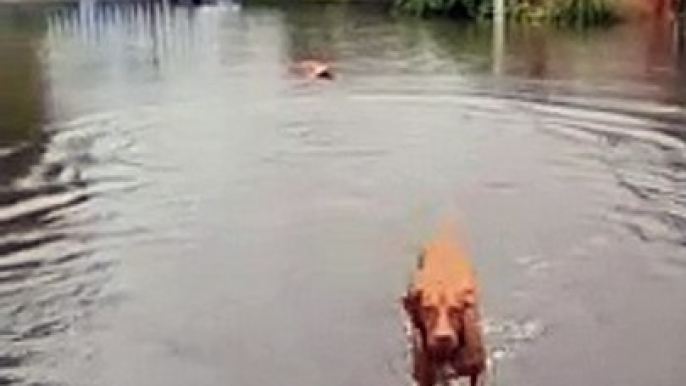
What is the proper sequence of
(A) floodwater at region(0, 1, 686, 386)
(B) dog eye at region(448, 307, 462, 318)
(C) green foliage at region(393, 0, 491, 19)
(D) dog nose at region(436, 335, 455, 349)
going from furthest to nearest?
(C) green foliage at region(393, 0, 491, 19) → (A) floodwater at region(0, 1, 686, 386) → (D) dog nose at region(436, 335, 455, 349) → (B) dog eye at region(448, 307, 462, 318)

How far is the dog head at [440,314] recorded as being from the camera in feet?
17.5

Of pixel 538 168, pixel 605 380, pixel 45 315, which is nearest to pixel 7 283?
pixel 45 315

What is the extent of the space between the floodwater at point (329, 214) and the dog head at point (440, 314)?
2300 mm

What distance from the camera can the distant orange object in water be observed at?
21.6 metres

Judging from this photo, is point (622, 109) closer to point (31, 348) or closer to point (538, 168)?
point (538, 168)

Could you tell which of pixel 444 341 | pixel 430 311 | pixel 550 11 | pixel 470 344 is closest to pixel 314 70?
pixel 550 11

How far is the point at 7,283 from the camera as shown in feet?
32.7

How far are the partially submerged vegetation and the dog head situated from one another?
87.3ft

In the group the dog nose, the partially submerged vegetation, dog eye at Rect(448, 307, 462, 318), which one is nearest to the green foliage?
the partially submerged vegetation

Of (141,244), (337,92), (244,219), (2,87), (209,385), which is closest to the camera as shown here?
(209,385)

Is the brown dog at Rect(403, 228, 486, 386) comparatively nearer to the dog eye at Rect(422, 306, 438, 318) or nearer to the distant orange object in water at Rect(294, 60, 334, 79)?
the dog eye at Rect(422, 306, 438, 318)

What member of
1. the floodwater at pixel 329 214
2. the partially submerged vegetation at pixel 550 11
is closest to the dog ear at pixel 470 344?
the floodwater at pixel 329 214

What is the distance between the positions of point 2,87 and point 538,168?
10.0m

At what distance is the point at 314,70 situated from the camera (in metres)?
22.0
